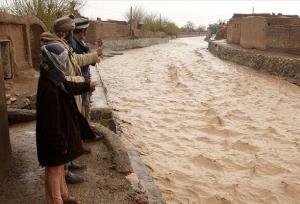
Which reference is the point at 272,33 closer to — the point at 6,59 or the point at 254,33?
the point at 254,33

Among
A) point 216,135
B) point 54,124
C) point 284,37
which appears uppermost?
point 284,37

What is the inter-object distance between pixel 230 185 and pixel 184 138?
225 centimetres

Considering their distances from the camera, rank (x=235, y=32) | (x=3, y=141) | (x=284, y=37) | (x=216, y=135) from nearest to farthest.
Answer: (x=3, y=141) < (x=216, y=135) < (x=284, y=37) < (x=235, y=32)

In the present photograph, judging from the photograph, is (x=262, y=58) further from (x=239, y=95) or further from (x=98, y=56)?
(x=98, y=56)

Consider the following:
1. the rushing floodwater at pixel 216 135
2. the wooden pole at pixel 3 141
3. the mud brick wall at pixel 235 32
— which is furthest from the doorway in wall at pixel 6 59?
the mud brick wall at pixel 235 32

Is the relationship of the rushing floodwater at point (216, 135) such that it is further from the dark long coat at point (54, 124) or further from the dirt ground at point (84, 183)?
the dark long coat at point (54, 124)

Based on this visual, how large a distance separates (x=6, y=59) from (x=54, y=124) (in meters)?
6.67

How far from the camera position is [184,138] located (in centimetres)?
730

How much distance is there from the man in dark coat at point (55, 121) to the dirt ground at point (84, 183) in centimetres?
41

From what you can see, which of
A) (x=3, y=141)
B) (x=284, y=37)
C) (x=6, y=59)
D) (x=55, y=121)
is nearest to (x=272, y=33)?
(x=284, y=37)

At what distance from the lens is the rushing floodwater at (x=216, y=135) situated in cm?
508

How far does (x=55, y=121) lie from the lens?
279cm

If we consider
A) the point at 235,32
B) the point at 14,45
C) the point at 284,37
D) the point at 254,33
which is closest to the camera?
the point at 14,45

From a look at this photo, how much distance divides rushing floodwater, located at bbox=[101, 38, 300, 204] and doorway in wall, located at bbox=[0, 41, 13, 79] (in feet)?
9.24
